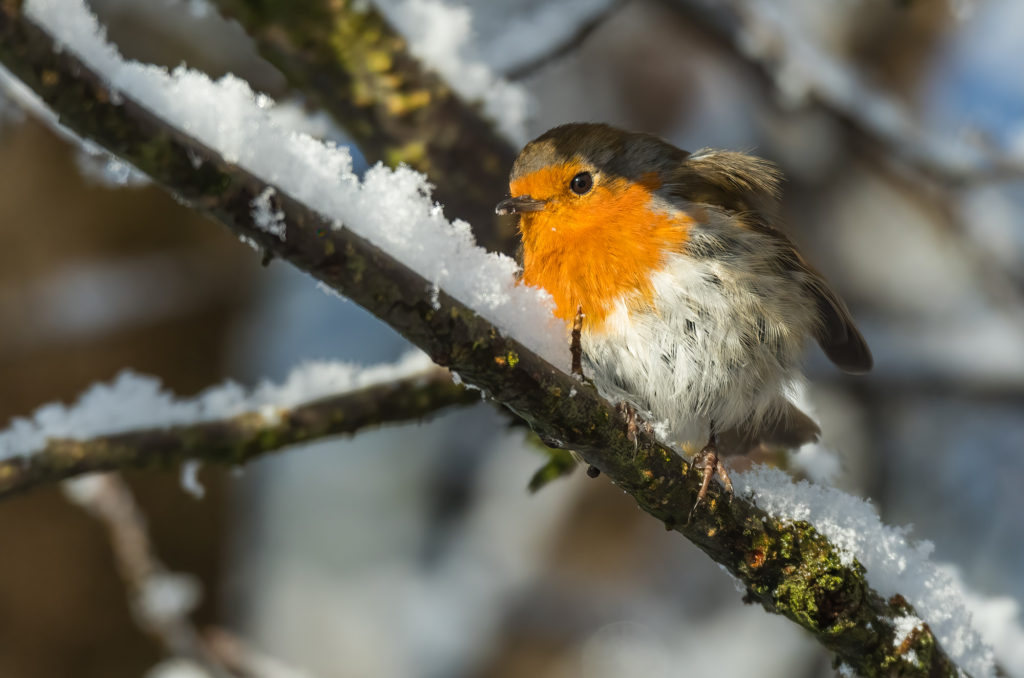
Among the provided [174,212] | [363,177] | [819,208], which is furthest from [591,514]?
[363,177]

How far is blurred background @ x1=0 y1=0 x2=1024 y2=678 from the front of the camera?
4.17 meters

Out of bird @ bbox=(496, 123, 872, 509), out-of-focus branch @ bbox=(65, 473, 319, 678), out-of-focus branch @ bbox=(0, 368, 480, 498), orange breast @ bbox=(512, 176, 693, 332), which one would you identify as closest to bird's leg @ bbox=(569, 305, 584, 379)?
bird @ bbox=(496, 123, 872, 509)

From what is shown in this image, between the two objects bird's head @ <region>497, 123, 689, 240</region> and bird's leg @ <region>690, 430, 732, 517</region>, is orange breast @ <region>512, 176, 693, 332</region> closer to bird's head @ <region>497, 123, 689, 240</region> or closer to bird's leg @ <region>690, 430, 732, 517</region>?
bird's head @ <region>497, 123, 689, 240</region>

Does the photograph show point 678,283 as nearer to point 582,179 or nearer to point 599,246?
point 599,246

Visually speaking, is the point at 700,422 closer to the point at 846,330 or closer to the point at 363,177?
the point at 846,330

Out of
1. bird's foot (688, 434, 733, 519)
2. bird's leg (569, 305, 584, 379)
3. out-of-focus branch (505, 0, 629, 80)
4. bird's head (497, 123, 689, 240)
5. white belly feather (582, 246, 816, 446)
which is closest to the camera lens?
bird's leg (569, 305, 584, 379)

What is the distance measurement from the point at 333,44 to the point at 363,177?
1.58 m

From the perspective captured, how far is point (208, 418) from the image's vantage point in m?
2.05

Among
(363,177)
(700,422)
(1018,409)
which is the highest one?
A: (1018,409)

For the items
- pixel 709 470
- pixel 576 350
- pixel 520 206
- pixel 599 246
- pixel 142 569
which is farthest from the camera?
pixel 142 569

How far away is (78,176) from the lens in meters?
4.54

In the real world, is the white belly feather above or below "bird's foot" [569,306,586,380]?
above

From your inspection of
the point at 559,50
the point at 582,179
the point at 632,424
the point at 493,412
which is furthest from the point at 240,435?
the point at 493,412

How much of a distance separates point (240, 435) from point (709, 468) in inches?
42.0
